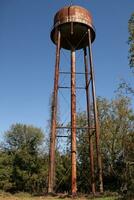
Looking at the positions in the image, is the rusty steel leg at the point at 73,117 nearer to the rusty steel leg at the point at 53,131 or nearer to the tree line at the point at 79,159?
the rusty steel leg at the point at 53,131

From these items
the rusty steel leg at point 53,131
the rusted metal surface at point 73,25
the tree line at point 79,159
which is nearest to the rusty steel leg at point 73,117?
the rusted metal surface at point 73,25

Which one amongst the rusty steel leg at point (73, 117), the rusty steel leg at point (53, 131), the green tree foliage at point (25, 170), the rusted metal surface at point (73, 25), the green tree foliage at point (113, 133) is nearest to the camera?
the rusty steel leg at point (53, 131)

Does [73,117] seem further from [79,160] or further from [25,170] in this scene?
[25,170]

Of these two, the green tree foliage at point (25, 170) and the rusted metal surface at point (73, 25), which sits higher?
the rusted metal surface at point (73, 25)

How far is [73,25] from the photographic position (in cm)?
2081

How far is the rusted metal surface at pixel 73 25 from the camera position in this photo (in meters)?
20.7

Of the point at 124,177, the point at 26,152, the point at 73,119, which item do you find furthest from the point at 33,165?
the point at 124,177

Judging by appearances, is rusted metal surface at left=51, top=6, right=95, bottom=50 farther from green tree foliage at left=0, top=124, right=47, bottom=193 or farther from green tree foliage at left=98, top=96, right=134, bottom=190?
green tree foliage at left=0, top=124, right=47, bottom=193

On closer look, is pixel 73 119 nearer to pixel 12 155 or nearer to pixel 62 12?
pixel 62 12

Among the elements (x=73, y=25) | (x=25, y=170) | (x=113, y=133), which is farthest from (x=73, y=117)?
(x=25, y=170)

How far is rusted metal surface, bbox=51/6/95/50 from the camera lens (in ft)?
67.9

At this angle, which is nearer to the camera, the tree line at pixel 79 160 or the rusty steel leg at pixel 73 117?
the rusty steel leg at pixel 73 117

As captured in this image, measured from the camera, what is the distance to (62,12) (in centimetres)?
2117

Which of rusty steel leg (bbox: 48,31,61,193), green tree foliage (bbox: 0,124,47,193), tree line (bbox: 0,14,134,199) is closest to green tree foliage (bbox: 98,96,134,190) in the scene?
tree line (bbox: 0,14,134,199)
